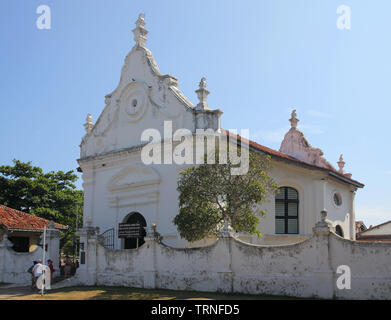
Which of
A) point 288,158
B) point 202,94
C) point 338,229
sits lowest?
point 338,229

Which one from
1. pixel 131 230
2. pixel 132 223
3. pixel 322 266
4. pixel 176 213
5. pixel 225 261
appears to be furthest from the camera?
pixel 132 223

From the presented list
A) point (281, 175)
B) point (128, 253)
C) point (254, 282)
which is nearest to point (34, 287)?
point (128, 253)

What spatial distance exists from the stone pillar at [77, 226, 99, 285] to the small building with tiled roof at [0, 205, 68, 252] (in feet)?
22.4

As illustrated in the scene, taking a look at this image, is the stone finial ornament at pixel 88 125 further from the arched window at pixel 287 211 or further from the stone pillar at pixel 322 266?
the stone pillar at pixel 322 266

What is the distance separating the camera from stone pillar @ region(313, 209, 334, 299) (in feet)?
43.4

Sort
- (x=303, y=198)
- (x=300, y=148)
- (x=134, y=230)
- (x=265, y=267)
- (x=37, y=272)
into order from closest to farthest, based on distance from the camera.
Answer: (x=265, y=267) < (x=37, y=272) < (x=134, y=230) < (x=303, y=198) < (x=300, y=148)

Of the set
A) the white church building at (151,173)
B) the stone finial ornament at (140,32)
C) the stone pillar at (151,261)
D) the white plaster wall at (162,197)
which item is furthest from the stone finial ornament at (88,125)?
the stone pillar at (151,261)

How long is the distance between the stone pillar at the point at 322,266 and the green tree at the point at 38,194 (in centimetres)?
2517

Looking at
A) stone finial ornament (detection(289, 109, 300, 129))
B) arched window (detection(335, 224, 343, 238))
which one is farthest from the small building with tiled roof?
arched window (detection(335, 224, 343, 238))

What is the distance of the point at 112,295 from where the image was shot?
16.1 m

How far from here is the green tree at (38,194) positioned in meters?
35.8

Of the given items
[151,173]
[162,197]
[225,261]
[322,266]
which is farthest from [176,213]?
[322,266]

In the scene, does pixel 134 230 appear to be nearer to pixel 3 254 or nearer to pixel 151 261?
pixel 151 261

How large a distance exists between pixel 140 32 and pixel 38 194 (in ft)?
60.7
